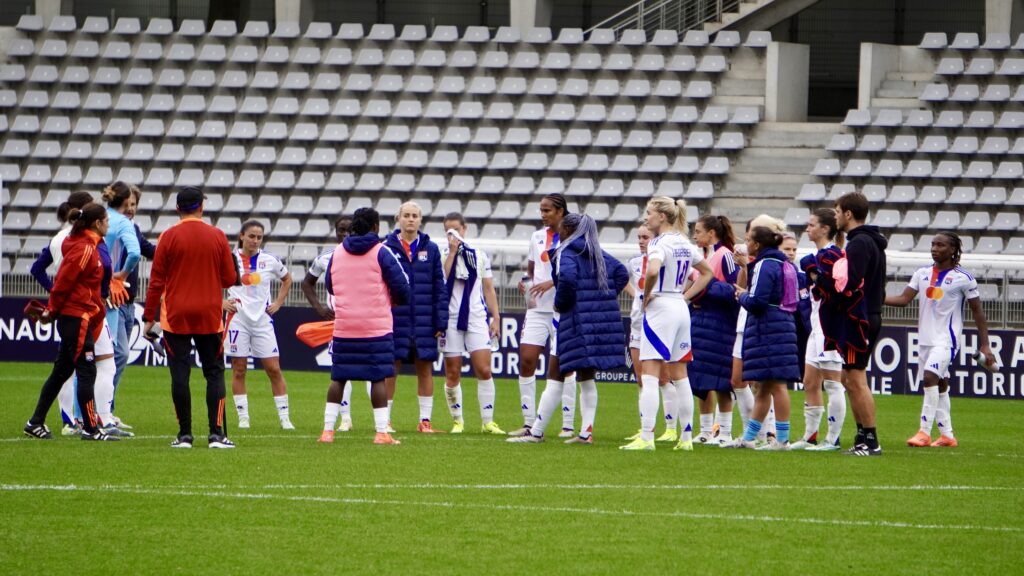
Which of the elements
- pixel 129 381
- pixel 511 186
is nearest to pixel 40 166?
pixel 511 186

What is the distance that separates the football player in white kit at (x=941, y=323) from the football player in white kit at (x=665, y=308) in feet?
8.79

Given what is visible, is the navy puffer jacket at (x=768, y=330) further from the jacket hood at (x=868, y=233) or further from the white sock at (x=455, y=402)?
the white sock at (x=455, y=402)

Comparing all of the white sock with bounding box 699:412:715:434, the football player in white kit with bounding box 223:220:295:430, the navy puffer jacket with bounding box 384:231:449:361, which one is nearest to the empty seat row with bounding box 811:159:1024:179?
the white sock with bounding box 699:412:715:434

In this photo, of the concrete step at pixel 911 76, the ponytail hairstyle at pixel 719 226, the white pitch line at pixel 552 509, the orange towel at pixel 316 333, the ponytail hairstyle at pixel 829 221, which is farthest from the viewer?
the concrete step at pixel 911 76

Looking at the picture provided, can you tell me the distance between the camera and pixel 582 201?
29734mm

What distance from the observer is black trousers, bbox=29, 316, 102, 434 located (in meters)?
11.7

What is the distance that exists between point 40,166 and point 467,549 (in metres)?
26.9

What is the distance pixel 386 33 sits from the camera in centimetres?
3284

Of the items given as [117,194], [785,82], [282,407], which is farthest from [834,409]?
[785,82]

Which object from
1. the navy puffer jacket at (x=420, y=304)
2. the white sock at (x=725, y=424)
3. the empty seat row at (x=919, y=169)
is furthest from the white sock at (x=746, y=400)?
the empty seat row at (x=919, y=169)

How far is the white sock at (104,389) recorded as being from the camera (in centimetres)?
1244

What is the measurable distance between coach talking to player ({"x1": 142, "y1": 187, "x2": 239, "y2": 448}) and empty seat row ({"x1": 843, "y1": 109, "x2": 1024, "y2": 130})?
65.6 feet

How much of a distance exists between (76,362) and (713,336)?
5.34m

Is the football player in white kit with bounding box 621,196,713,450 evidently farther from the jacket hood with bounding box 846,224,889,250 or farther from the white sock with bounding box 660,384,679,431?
the jacket hood with bounding box 846,224,889,250
